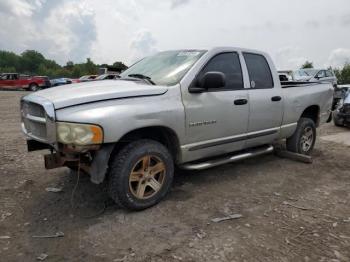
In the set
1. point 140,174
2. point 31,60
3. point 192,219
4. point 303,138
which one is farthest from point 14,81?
point 31,60

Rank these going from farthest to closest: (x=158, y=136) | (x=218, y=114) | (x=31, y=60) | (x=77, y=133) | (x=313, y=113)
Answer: (x=31, y=60)
(x=313, y=113)
(x=218, y=114)
(x=158, y=136)
(x=77, y=133)

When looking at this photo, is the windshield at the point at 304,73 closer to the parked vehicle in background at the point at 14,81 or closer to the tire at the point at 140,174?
the tire at the point at 140,174

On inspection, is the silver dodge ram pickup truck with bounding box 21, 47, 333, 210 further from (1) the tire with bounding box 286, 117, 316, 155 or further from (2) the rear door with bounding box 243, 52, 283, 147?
(1) the tire with bounding box 286, 117, 316, 155

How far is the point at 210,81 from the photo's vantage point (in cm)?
416

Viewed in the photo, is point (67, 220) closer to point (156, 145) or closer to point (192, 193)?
point (156, 145)

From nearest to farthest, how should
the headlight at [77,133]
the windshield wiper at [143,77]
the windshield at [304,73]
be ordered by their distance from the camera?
the headlight at [77,133]
the windshield wiper at [143,77]
the windshield at [304,73]

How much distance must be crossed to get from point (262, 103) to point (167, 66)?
4.98 feet

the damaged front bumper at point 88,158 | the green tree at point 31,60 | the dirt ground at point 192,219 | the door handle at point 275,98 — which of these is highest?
the green tree at point 31,60

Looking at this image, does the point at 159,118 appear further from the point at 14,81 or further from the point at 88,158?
the point at 14,81

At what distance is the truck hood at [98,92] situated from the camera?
354 centimetres

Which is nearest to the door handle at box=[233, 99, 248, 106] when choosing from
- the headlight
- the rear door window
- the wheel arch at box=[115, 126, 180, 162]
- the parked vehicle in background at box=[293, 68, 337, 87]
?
the rear door window

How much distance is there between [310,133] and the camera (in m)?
6.50

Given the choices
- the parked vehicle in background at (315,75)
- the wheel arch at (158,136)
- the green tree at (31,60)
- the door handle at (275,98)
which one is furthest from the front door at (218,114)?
the green tree at (31,60)

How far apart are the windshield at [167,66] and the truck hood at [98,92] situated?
0.31 metres
